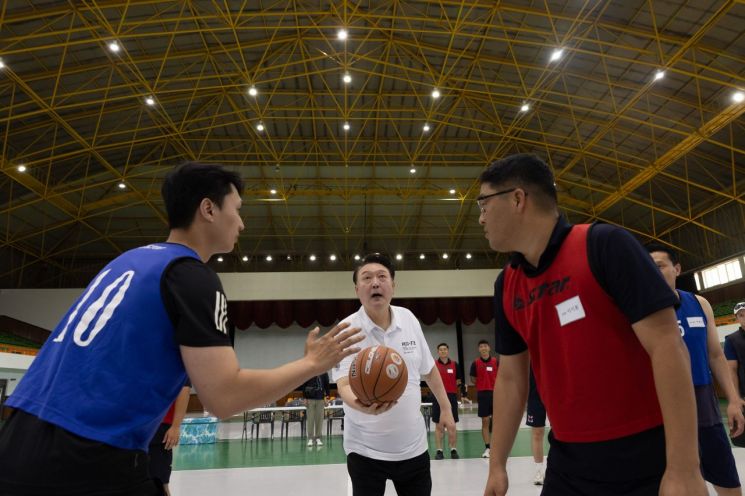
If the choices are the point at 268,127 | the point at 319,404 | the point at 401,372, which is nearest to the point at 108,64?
the point at 268,127

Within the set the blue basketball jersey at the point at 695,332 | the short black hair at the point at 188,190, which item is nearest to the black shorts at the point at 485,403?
the blue basketball jersey at the point at 695,332

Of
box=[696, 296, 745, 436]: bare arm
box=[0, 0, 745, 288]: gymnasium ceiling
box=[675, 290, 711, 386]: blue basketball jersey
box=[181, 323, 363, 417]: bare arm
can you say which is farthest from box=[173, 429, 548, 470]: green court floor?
box=[0, 0, 745, 288]: gymnasium ceiling

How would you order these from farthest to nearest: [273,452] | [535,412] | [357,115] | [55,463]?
[357,115]
[273,452]
[535,412]
[55,463]

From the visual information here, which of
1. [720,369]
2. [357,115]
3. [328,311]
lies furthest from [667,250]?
[328,311]

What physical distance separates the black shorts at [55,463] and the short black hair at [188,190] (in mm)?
785

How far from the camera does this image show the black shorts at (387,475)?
3.21 metres

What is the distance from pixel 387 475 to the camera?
10.6 ft

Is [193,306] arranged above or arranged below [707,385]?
above

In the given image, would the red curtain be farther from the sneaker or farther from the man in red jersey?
the man in red jersey

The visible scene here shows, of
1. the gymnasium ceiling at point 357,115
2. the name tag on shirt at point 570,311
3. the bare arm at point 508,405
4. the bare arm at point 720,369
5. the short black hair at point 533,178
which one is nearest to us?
the name tag on shirt at point 570,311

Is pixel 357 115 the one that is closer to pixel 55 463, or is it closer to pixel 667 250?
pixel 667 250

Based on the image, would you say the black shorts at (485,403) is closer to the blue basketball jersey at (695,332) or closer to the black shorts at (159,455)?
the blue basketball jersey at (695,332)

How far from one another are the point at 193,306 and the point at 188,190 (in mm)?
539

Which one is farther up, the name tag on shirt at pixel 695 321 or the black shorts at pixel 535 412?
the name tag on shirt at pixel 695 321
